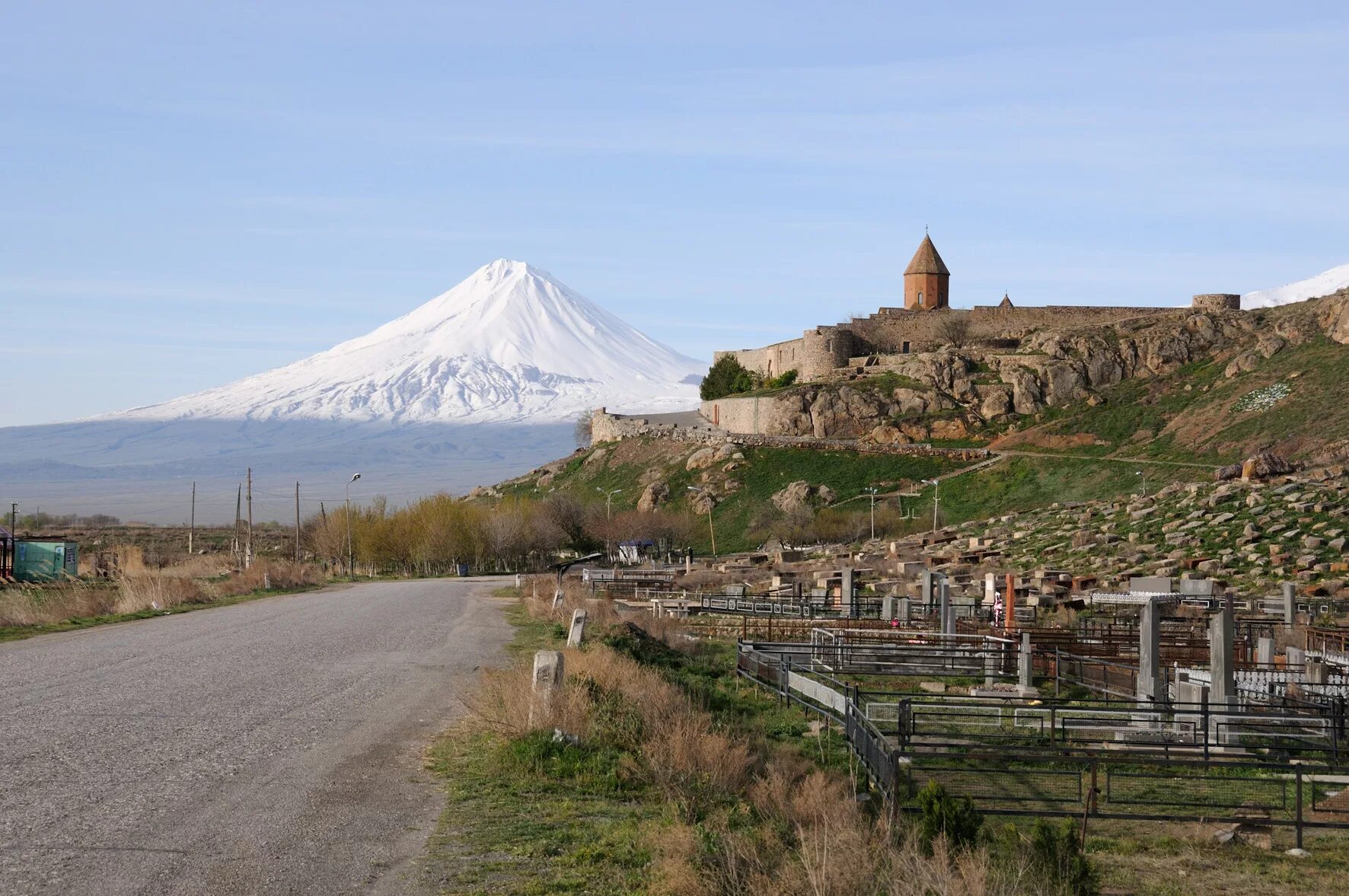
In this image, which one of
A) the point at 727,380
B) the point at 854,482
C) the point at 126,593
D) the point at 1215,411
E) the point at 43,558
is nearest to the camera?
the point at 126,593

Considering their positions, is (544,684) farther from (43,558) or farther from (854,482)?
(854,482)

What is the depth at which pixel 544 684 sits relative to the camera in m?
13.0

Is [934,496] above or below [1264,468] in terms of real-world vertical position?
below

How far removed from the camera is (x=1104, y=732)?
660 inches

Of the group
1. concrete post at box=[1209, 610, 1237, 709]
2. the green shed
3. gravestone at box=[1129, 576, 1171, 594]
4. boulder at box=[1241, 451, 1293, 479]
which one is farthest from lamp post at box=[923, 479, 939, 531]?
A: concrete post at box=[1209, 610, 1237, 709]

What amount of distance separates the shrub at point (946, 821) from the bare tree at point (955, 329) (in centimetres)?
7727

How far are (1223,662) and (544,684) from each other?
816 cm

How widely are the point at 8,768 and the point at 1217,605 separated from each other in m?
23.2

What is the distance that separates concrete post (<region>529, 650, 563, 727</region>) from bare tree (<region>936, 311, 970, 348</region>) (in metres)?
75.4

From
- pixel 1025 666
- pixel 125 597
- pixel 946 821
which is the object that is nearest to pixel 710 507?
pixel 125 597

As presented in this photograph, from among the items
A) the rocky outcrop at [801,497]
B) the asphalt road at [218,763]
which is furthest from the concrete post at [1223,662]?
the rocky outcrop at [801,497]

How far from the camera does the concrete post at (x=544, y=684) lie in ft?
41.9

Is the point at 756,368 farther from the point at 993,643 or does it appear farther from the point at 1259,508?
the point at 993,643

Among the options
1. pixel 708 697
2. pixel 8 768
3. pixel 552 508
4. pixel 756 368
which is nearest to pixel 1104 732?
pixel 708 697
